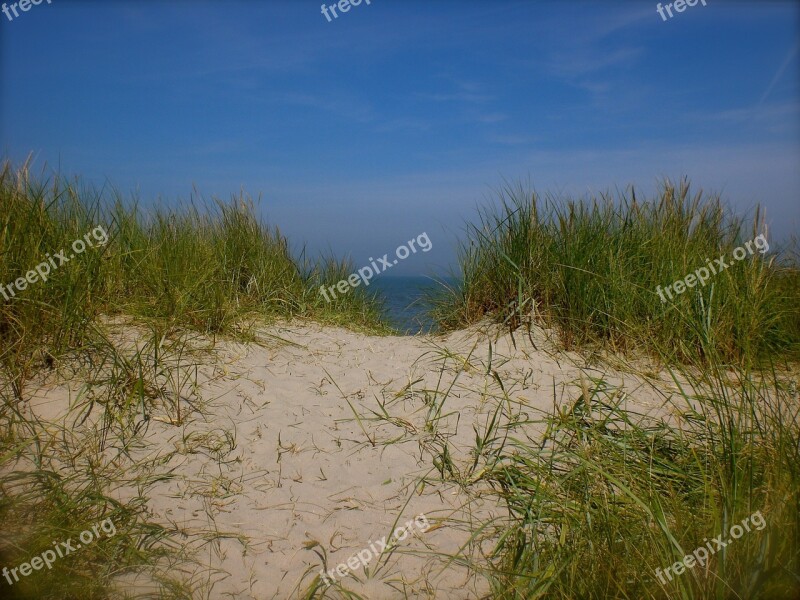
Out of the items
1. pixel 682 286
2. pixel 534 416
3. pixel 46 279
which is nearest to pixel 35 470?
pixel 46 279

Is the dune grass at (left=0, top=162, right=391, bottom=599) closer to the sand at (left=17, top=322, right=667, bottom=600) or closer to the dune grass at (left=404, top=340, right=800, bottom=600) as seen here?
the sand at (left=17, top=322, right=667, bottom=600)

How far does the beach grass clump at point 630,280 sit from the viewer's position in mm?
4031

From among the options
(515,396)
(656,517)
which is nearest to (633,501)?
(656,517)

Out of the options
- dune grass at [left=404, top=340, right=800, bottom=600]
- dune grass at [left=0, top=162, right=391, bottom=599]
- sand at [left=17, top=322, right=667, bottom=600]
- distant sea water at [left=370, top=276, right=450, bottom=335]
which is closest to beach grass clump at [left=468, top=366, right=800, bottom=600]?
dune grass at [left=404, top=340, right=800, bottom=600]

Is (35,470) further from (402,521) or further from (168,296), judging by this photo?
(402,521)

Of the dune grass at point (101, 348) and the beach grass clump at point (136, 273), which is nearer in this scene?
the dune grass at point (101, 348)

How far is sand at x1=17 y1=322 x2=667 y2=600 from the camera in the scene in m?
2.27

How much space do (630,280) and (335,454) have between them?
2896 mm

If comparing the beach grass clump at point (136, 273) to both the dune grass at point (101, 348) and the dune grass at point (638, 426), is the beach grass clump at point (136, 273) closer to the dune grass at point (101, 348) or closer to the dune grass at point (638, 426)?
the dune grass at point (101, 348)

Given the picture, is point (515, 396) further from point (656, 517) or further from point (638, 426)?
point (656, 517)

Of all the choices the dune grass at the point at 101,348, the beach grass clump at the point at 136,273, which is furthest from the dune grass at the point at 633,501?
the beach grass clump at the point at 136,273

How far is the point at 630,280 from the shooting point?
4.40 m

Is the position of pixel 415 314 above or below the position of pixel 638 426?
above

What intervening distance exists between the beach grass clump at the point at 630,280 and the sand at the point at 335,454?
1.17ft
